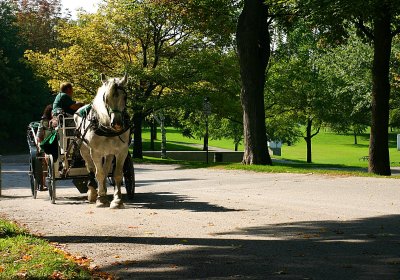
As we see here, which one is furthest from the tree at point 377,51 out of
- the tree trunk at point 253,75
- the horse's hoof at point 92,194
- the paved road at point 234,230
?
the horse's hoof at point 92,194

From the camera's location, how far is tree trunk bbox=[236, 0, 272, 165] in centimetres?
2512

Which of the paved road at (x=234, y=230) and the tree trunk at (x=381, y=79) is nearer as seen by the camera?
the paved road at (x=234, y=230)

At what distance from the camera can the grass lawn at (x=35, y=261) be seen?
6238 mm

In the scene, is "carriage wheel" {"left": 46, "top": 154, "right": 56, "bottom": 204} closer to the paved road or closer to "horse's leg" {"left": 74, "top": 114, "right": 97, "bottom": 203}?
the paved road

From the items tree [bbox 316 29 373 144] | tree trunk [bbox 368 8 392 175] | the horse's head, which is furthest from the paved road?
tree [bbox 316 29 373 144]

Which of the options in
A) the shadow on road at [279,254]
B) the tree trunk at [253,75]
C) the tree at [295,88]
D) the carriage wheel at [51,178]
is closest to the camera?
the shadow on road at [279,254]

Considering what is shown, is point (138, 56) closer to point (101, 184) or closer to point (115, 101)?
point (101, 184)

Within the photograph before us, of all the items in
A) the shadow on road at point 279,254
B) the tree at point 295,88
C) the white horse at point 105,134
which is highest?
the tree at point 295,88

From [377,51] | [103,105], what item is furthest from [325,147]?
[103,105]

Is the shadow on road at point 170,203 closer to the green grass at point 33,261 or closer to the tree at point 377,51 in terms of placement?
the green grass at point 33,261

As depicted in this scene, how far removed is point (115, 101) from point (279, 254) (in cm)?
529

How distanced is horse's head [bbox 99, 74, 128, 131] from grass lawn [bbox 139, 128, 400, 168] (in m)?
38.1

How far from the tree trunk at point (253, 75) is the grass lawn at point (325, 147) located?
23729 millimetres

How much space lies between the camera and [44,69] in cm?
3809
